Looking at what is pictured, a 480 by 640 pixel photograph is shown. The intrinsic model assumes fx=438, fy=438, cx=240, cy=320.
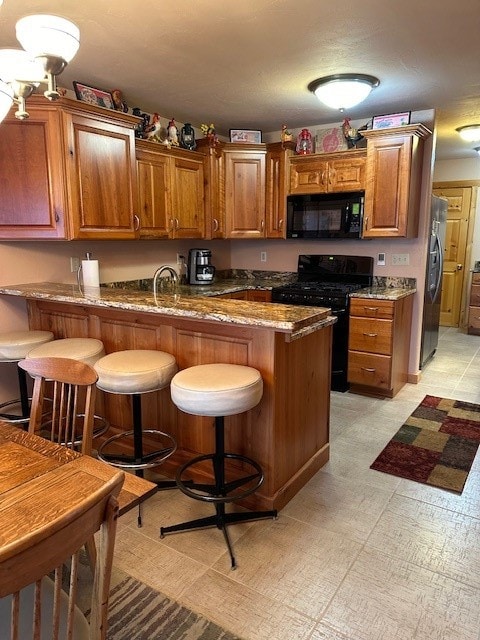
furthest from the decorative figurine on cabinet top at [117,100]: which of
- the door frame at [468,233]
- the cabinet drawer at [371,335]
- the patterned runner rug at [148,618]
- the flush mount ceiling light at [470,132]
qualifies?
the door frame at [468,233]

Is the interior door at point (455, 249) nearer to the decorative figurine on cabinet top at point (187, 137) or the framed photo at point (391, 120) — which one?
the framed photo at point (391, 120)

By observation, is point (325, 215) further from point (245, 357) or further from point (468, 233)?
point (468, 233)

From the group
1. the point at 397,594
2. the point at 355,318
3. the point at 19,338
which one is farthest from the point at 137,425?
the point at 355,318

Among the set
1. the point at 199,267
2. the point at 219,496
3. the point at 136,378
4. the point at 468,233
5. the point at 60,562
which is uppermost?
the point at 468,233

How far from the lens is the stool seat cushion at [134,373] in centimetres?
208

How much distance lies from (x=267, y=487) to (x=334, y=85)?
264 cm

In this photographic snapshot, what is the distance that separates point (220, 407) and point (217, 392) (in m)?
0.07

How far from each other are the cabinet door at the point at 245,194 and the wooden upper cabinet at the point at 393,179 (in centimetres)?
107

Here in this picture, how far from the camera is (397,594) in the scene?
1.73 metres

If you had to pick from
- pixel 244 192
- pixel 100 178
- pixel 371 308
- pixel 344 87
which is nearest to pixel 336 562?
pixel 371 308

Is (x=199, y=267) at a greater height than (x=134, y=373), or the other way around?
(x=199, y=267)

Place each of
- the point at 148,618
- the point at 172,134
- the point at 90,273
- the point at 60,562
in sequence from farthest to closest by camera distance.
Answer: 1. the point at 172,134
2. the point at 90,273
3. the point at 148,618
4. the point at 60,562

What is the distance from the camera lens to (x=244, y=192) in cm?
439

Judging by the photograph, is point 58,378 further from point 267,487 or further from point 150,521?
point 267,487
